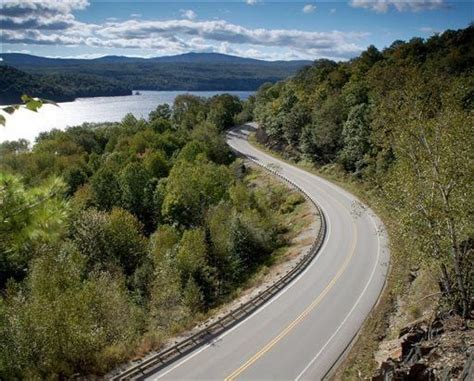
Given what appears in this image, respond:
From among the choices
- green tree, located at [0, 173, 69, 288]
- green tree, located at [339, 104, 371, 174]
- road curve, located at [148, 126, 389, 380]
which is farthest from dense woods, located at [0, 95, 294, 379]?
green tree, located at [339, 104, 371, 174]

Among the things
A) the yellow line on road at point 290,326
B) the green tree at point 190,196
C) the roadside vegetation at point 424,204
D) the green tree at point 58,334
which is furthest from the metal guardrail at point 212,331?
the green tree at point 190,196

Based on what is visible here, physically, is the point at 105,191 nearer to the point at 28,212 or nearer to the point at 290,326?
the point at 290,326

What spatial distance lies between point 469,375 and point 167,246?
33.4m

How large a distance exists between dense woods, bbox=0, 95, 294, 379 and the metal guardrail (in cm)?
114

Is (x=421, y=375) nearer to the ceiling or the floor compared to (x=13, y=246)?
nearer to the floor

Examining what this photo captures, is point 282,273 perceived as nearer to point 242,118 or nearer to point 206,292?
point 206,292

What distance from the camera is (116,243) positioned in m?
45.5

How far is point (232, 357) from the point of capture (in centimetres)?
2252

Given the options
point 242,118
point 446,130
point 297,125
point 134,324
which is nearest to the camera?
point 446,130

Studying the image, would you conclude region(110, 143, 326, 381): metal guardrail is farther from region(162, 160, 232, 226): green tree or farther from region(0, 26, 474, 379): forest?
region(162, 160, 232, 226): green tree

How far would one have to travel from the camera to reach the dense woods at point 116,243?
36.2 feet

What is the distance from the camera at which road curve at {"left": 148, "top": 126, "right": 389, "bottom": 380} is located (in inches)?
848

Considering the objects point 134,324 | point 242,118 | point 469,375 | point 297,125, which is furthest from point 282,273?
point 242,118

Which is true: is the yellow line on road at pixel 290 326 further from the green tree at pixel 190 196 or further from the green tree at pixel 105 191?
the green tree at pixel 105 191
